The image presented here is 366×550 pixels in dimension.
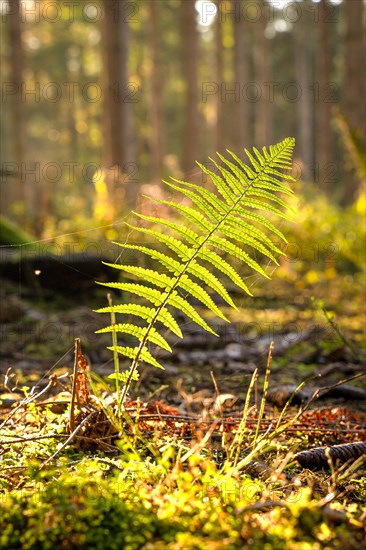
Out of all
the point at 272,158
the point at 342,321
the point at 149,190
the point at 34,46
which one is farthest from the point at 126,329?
the point at 34,46

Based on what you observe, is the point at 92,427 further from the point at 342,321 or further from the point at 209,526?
the point at 342,321

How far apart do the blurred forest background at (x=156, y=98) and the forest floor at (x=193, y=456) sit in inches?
60.0

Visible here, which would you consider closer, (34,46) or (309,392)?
(309,392)

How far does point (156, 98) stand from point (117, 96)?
542 inches

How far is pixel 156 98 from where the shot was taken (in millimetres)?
26828

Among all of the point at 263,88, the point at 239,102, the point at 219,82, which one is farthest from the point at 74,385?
the point at 263,88

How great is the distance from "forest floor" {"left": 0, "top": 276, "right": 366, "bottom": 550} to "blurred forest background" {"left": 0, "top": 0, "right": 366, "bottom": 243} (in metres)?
1.52

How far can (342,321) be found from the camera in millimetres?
6664

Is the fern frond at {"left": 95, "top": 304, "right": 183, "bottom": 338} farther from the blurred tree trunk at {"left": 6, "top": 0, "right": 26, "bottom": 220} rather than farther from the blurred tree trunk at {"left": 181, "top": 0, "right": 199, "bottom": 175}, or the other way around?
the blurred tree trunk at {"left": 181, "top": 0, "right": 199, "bottom": 175}

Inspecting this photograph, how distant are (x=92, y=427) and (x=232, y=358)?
2.60 m

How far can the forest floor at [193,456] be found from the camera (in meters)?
1.75

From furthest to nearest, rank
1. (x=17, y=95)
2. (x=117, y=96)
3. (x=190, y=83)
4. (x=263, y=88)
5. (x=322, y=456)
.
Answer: (x=263, y=88), (x=190, y=83), (x=17, y=95), (x=117, y=96), (x=322, y=456)

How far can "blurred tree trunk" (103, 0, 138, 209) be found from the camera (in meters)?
13.1

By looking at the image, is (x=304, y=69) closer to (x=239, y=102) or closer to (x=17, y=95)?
(x=239, y=102)
